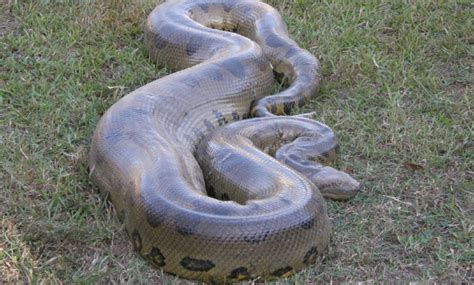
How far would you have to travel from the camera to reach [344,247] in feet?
17.9

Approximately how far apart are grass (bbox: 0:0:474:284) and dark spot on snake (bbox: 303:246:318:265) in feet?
0.22

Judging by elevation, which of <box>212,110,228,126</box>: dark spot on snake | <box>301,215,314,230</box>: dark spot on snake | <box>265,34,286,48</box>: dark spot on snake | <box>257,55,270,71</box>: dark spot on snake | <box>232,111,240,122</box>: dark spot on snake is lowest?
<box>232,111,240,122</box>: dark spot on snake

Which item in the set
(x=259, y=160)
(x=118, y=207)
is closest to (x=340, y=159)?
(x=259, y=160)

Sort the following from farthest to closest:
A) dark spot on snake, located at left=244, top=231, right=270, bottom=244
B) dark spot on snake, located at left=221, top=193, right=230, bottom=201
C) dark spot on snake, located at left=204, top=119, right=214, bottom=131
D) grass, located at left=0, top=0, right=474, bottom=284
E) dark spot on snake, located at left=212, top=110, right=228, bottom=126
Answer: dark spot on snake, located at left=212, top=110, right=228, bottom=126 → dark spot on snake, located at left=204, top=119, right=214, bottom=131 → dark spot on snake, located at left=221, top=193, right=230, bottom=201 → grass, located at left=0, top=0, right=474, bottom=284 → dark spot on snake, located at left=244, top=231, right=270, bottom=244

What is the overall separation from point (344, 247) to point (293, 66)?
2866 mm

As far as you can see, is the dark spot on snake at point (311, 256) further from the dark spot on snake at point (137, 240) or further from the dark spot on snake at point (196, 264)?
the dark spot on snake at point (137, 240)

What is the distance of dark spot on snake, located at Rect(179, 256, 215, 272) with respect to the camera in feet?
16.3

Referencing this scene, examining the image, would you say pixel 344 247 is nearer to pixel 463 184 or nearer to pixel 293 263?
pixel 293 263

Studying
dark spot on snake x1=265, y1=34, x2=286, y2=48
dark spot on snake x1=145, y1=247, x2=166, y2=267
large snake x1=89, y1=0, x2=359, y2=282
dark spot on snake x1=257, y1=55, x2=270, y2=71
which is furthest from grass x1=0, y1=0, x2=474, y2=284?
dark spot on snake x1=257, y1=55, x2=270, y2=71

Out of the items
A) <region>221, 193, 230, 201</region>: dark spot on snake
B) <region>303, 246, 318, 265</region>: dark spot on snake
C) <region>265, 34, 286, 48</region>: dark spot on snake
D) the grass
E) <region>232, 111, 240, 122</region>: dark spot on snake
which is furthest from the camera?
<region>265, 34, 286, 48</region>: dark spot on snake

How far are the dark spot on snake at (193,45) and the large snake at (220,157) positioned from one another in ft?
0.04

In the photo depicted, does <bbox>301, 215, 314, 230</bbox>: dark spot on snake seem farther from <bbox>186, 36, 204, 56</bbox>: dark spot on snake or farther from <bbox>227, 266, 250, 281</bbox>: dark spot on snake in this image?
<bbox>186, 36, 204, 56</bbox>: dark spot on snake

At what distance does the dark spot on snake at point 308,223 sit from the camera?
16.8 ft

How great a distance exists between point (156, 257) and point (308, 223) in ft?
3.23
